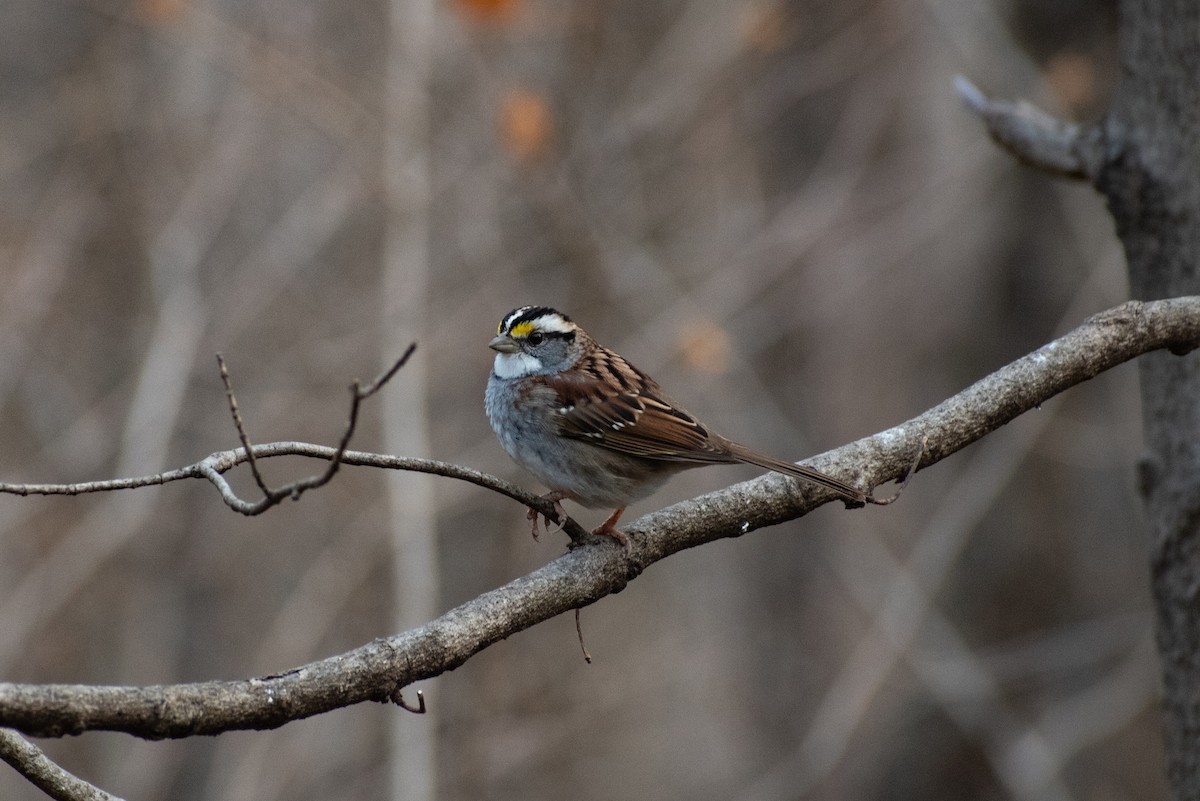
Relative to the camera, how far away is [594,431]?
3.98m

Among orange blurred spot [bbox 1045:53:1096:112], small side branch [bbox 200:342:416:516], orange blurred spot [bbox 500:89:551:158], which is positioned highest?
orange blurred spot [bbox 500:89:551:158]

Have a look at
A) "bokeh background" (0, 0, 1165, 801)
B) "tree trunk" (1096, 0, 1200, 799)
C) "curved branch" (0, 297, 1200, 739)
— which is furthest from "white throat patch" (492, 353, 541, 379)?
"tree trunk" (1096, 0, 1200, 799)

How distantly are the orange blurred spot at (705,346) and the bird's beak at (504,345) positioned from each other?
183 cm

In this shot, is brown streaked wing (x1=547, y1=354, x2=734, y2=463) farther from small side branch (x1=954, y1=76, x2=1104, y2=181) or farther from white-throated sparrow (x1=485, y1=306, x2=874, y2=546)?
small side branch (x1=954, y1=76, x2=1104, y2=181)

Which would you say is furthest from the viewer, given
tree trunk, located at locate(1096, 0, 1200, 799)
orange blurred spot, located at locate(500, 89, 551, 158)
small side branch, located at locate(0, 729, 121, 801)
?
orange blurred spot, located at locate(500, 89, 551, 158)

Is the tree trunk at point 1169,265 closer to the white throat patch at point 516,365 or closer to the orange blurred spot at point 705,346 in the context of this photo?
the white throat patch at point 516,365

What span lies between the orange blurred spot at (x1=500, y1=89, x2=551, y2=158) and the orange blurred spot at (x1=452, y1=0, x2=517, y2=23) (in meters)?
0.43

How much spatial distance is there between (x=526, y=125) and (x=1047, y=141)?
2.71 metres

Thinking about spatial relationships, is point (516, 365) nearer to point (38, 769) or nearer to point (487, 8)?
point (38, 769)

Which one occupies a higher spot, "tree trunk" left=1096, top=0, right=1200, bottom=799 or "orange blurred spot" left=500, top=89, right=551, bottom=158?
"orange blurred spot" left=500, top=89, right=551, bottom=158

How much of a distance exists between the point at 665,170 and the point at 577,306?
1.18 metres

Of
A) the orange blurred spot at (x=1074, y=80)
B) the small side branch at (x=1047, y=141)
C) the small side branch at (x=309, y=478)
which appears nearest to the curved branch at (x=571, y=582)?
the small side branch at (x=309, y=478)

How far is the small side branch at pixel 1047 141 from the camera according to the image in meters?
3.80

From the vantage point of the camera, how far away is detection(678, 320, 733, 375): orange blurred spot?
6012 mm
